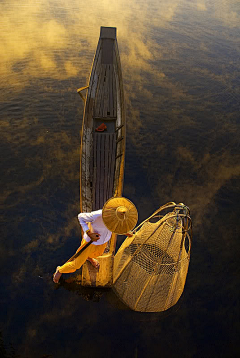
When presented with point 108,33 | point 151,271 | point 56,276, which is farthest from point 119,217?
point 108,33

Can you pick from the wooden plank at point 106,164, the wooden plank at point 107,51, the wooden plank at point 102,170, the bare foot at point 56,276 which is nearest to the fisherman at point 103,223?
the bare foot at point 56,276

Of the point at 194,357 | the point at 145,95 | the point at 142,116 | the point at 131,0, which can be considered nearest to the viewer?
the point at 194,357

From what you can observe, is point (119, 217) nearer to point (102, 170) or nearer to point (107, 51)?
point (102, 170)

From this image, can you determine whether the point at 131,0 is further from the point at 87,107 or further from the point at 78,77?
the point at 87,107

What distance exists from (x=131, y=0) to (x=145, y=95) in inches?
377

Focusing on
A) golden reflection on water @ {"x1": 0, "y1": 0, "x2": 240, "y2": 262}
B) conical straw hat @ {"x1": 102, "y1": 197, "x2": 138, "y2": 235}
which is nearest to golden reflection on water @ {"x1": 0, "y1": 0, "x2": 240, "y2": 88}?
golden reflection on water @ {"x1": 0, "y1": 0, "x2": 240, "y2": 262}

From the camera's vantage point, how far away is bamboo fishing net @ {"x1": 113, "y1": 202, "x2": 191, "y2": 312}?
493 cm

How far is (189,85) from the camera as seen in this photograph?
1037 cm

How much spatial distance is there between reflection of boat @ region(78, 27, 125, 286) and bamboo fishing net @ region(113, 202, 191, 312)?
41 centimetres

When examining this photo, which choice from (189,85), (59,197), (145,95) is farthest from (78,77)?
(59,197)

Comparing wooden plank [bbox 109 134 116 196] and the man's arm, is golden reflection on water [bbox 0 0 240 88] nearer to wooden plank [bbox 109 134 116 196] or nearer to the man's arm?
wooden plank [bbox 109 134 116 196]

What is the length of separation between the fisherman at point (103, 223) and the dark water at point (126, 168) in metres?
1.17

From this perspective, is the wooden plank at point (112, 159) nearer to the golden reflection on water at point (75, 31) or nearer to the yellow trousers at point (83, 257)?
the yellow trousers at point (83, 257)

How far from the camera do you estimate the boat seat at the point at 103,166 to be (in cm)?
615
